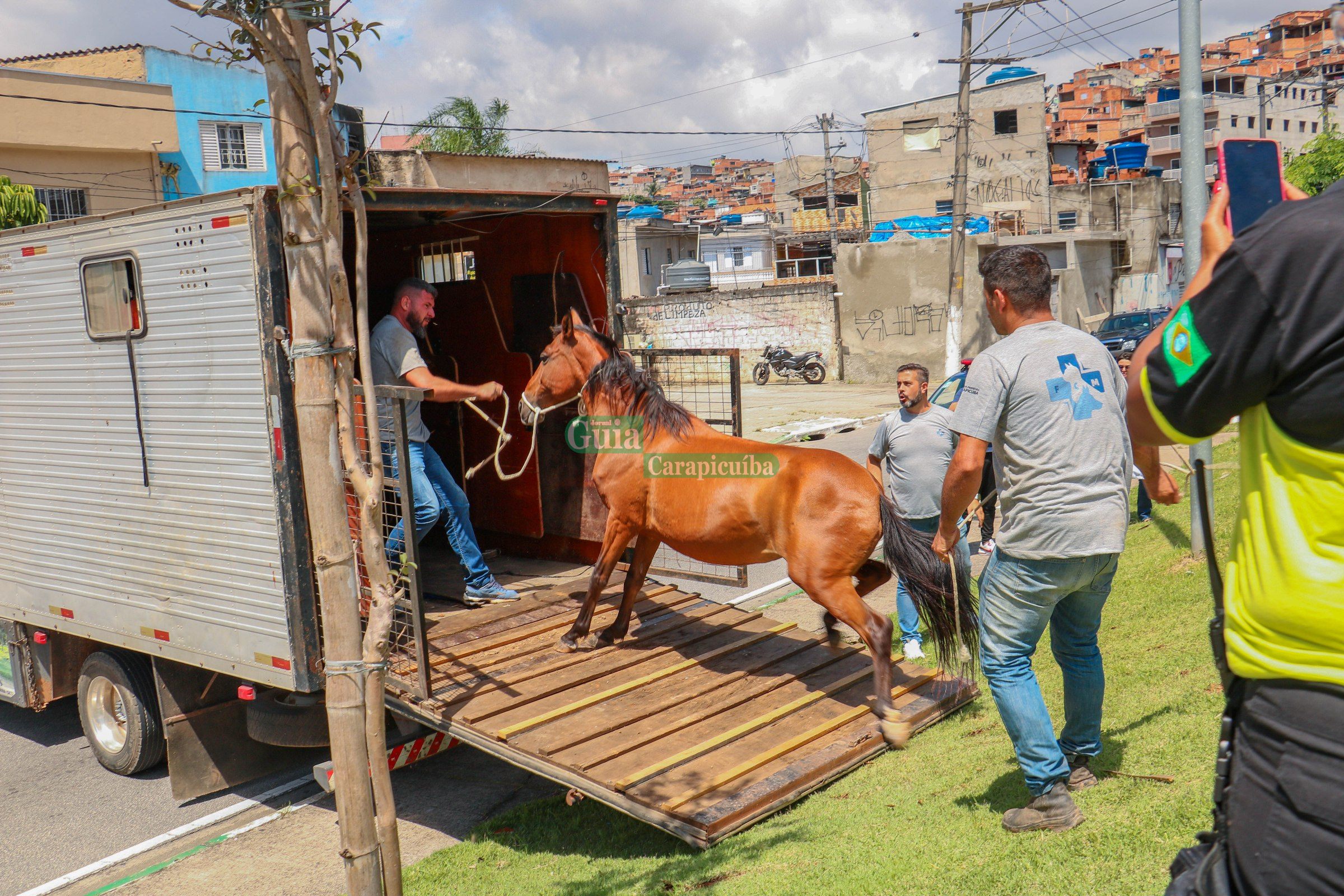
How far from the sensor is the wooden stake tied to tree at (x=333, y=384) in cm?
264

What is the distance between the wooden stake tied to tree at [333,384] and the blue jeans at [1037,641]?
209 centimetres

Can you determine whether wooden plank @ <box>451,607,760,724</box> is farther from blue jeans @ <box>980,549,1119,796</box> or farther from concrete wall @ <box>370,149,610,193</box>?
concrete wall @ <box>370,149,610,193</box>

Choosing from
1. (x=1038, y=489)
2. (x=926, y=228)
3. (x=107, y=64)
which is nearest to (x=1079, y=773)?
(x=1038, y=489)

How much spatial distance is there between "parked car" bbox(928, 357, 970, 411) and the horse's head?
339 cm

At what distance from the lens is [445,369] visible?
8.02m

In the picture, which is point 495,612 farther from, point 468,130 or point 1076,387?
point 468,130

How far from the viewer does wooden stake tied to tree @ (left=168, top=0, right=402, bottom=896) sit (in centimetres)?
264

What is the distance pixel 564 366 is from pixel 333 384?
3441 mm

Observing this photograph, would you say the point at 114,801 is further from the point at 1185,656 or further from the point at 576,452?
the point at 1185,656

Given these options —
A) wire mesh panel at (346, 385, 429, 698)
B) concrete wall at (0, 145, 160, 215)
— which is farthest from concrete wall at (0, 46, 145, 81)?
wire mesh panel at (346, 385, 429, 698)

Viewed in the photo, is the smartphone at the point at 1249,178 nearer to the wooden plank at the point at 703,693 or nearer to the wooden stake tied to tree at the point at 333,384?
the wooden stake tied to tree at the point at 333,384

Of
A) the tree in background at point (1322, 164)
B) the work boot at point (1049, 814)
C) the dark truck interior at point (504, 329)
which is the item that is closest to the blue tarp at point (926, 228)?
the tree in background at point (1322, 164)

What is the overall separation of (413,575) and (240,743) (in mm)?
2402

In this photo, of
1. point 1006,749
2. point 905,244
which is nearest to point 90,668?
point 1006,749
